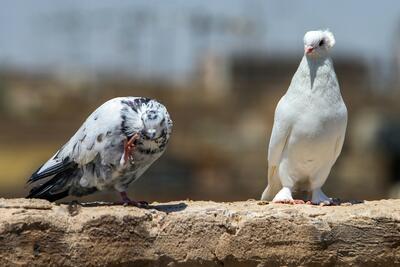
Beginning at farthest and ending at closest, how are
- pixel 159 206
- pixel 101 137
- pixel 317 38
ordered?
pixel 317 38
pixel 159 206
pixel 101 137

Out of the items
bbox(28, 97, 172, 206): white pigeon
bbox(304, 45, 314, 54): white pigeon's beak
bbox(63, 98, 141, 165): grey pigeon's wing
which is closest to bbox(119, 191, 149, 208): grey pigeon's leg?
bbox(28, 97, 172, 206): white pigeon

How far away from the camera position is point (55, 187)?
6336 millimetres

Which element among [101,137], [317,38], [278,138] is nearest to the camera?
[101,137]

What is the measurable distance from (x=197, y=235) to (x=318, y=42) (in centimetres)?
160

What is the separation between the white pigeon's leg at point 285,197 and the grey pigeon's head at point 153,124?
1148mm

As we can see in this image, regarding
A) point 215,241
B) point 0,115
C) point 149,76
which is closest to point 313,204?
point 215,241

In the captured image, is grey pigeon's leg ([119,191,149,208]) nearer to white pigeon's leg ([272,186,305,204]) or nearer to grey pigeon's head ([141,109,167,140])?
grey pigeon's head ([141,109,167,140])

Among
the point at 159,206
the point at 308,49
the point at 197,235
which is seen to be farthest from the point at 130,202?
the point at 308,49

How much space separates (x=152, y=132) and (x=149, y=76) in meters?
52.9

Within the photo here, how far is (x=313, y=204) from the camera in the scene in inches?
262

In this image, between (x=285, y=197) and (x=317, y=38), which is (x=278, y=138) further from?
(x=317, y=38)

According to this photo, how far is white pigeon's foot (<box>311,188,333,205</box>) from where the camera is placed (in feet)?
22.1

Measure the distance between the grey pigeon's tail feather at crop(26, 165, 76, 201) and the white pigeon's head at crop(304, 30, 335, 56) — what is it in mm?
1784

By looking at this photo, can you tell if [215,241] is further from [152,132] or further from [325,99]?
[325,99]
